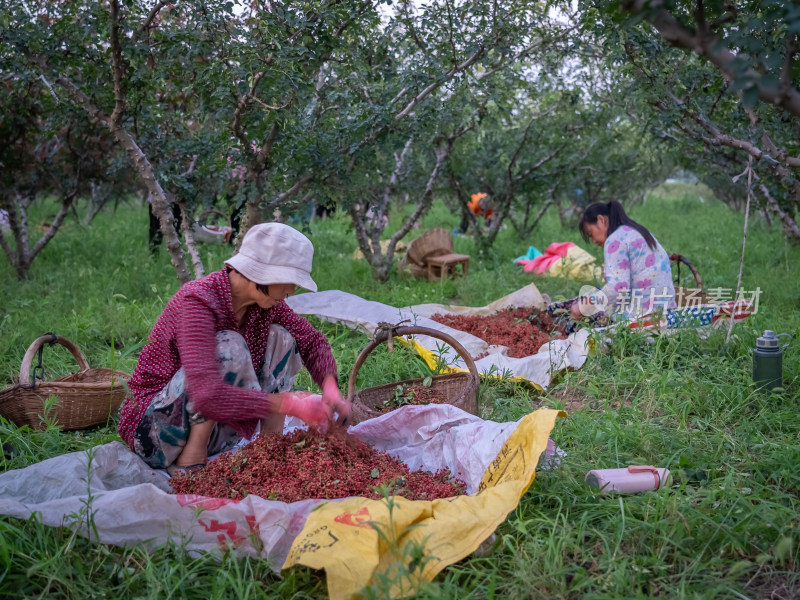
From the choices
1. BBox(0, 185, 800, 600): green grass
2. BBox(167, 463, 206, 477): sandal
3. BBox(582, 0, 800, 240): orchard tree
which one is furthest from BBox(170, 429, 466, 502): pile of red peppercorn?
BBox(582, 0, 800, 240): orchard tree

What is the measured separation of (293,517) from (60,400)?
1.57m

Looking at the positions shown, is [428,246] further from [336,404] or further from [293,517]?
[293,517]

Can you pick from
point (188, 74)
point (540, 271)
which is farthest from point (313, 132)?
point (540, 271)

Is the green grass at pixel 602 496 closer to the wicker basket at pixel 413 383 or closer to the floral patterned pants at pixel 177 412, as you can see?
the wicker basket at pixel 413 383

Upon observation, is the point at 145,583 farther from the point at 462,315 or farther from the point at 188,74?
the point at 188,74

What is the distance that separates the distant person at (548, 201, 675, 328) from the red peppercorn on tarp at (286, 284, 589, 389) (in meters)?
0.56

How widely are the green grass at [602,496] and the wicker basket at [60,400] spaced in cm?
9

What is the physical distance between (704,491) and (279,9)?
3.38m

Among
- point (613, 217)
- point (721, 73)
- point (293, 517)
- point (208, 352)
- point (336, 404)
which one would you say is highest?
point (721, 73)

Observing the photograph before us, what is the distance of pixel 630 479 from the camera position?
2307 mm

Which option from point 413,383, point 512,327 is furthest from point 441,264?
point 413,383

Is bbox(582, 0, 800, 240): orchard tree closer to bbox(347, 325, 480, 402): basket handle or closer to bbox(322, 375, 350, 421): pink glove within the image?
bbox(347, 325, 480, 402): basket handle

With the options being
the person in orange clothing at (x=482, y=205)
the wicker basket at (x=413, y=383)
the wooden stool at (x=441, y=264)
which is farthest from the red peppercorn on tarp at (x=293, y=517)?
the person in orange clothing at (x=482, y=205)

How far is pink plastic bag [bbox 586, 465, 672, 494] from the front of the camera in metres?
2.30
